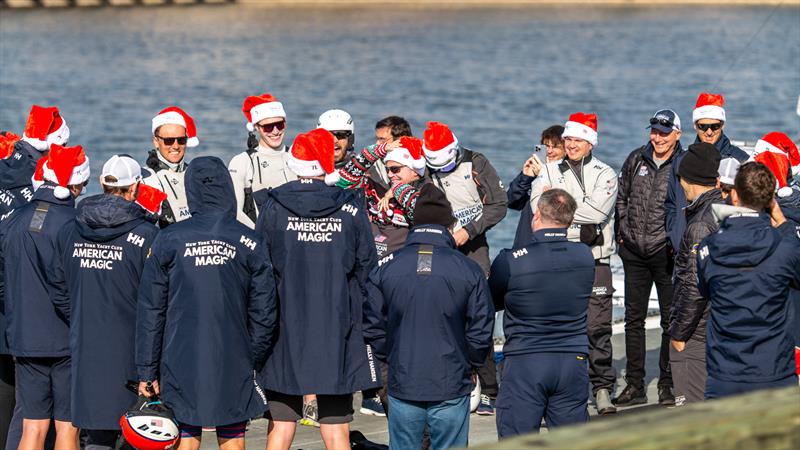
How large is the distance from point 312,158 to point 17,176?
224cm

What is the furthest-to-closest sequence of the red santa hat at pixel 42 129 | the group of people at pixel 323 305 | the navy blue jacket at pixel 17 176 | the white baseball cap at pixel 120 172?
the red santa hat at pixel 42 129, the navy blue jacket at pixel 17 176, the white baseball cap at pixel 120 172, the group of people at pixel 323 305

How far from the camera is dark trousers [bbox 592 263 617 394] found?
9.48m

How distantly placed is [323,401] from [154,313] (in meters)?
Result: 1.11

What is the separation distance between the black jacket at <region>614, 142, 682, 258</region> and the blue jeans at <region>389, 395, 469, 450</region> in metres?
3.02

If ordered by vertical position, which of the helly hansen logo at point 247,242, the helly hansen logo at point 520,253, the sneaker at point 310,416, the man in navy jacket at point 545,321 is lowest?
the sneaker at point 310,416

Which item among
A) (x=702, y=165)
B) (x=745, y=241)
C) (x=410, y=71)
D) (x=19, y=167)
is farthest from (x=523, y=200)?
(x=410, y=71)

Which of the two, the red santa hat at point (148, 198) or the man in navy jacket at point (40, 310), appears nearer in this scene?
the man in navy jacket at point (40, 310)

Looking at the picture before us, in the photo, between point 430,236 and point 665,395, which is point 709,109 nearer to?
point 665,395

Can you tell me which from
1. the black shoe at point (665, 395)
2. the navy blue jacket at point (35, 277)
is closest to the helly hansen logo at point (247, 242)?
the navy blue jacket at point (35, 277)

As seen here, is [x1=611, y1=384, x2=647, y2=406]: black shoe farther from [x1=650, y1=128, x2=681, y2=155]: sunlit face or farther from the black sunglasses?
the black sunglasses

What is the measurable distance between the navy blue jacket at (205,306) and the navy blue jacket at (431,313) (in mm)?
639

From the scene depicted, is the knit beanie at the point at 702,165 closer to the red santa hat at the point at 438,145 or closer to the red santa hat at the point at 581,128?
the red santa hat at the point at 581,128

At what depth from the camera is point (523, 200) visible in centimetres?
960

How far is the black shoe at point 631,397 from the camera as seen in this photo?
9.77 m
